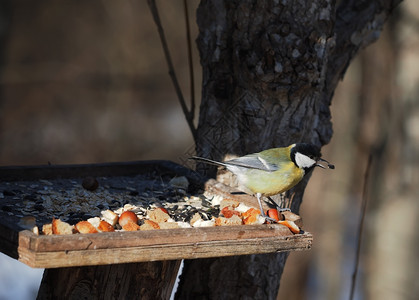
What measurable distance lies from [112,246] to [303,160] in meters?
1.07

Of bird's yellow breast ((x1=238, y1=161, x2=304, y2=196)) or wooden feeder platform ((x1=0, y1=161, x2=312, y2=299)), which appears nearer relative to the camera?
wooden feeder platform ((x1=0, y1=161, x2=312, y2=299))

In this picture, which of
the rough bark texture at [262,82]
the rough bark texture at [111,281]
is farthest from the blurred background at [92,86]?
the rough bark texture at [111,281]

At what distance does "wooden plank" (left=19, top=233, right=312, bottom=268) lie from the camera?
1748 millimetres

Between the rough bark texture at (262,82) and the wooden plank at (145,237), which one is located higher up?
the rough bark texture at (262,82)

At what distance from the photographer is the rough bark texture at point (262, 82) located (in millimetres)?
2646

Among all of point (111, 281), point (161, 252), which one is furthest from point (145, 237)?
point (111, 281)

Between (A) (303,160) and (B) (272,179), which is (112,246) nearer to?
A: (B) (272,179)

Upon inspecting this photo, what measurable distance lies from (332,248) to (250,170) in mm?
2576

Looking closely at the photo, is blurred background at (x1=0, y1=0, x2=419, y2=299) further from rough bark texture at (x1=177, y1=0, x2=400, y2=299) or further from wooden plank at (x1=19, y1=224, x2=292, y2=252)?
wooden plank at (x1=19, y1=224, x2=292, y2=252)

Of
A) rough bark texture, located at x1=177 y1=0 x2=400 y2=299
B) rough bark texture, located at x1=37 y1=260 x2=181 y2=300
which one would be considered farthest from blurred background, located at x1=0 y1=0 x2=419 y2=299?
rough bark texture, located at x1=37 y1=260 x2=181 y2=300

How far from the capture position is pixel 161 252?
74.7 inches

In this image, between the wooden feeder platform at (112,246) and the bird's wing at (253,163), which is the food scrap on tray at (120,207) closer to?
the wooden feeder platform at (112,246)

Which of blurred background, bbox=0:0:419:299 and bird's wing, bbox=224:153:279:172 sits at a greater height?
bird's wing, bbox=224:153:279:172

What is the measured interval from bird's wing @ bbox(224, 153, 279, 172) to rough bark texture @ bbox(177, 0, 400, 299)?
0.21 metres
